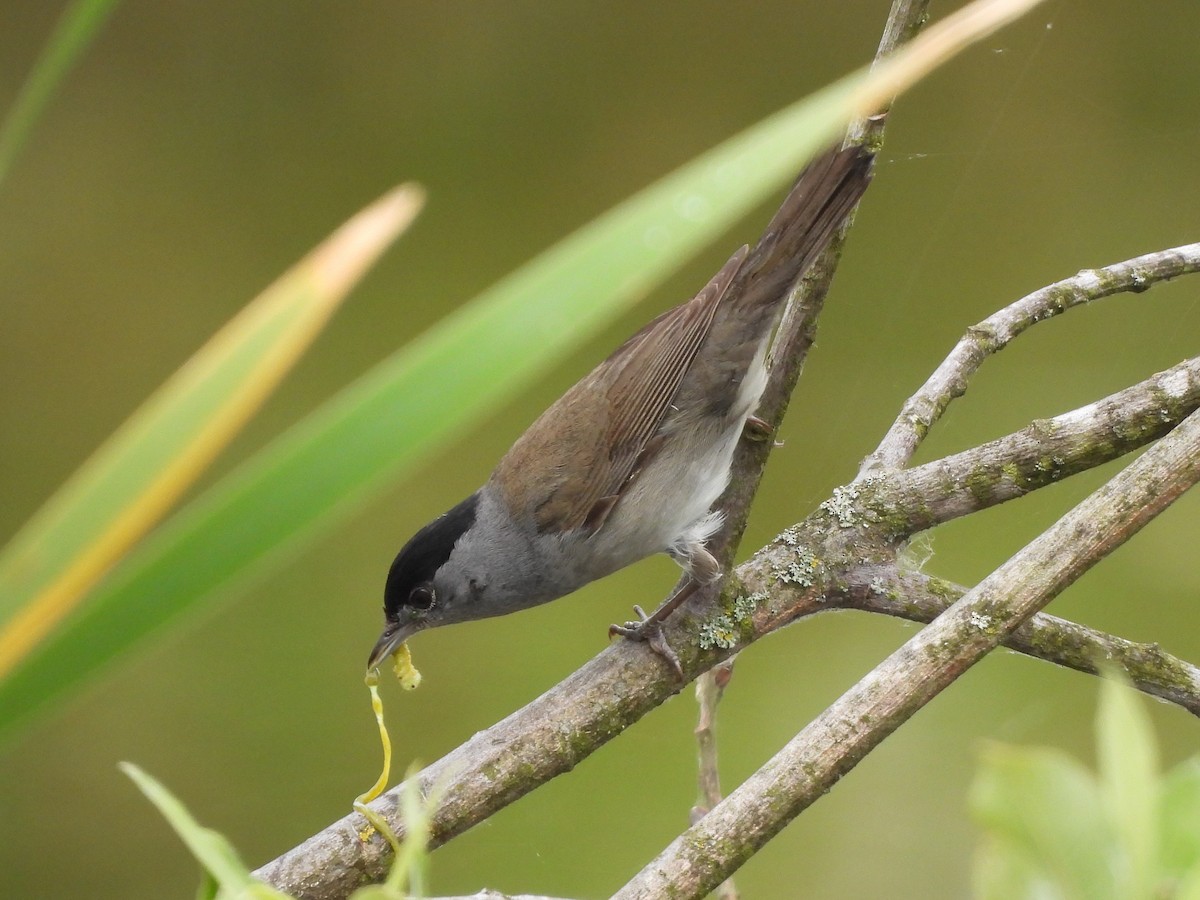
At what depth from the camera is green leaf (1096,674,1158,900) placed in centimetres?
24

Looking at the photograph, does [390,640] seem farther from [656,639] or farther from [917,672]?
[917,672]

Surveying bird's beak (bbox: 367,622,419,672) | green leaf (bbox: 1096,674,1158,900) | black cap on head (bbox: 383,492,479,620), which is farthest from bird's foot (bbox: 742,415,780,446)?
green leaf (bbox: 1096,674,1158,900)

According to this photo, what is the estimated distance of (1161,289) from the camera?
323 centimetres

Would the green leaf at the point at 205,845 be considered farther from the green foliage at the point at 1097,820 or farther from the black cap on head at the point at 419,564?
the black cap on head at the point at 419,564

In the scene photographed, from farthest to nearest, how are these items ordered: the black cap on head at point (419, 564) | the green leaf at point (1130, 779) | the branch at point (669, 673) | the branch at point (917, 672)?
the black cap on head at point (419, 564) → the branch at point (669, 673) → the branch at point (917, 672) → the green leaf at point (1130, 779)

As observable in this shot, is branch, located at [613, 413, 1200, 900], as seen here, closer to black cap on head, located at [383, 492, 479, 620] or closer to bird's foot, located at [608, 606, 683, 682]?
bird's foot, located at [608, 606, 683, 682]

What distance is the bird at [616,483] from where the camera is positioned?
181 cm

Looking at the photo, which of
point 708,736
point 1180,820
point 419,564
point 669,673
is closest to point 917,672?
point 669,673

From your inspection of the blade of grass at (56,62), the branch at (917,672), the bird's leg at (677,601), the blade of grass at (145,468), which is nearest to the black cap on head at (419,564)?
the bird's leg at (677,601)

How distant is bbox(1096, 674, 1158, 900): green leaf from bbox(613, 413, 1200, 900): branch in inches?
28.5

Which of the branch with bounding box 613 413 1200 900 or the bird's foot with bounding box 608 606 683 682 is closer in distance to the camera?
the branch with bounding box 613 413 1200 900

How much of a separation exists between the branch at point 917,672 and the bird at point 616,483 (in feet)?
2.54

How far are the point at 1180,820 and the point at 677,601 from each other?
3.83 feet

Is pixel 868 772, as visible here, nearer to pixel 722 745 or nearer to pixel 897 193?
pixel 722 745
